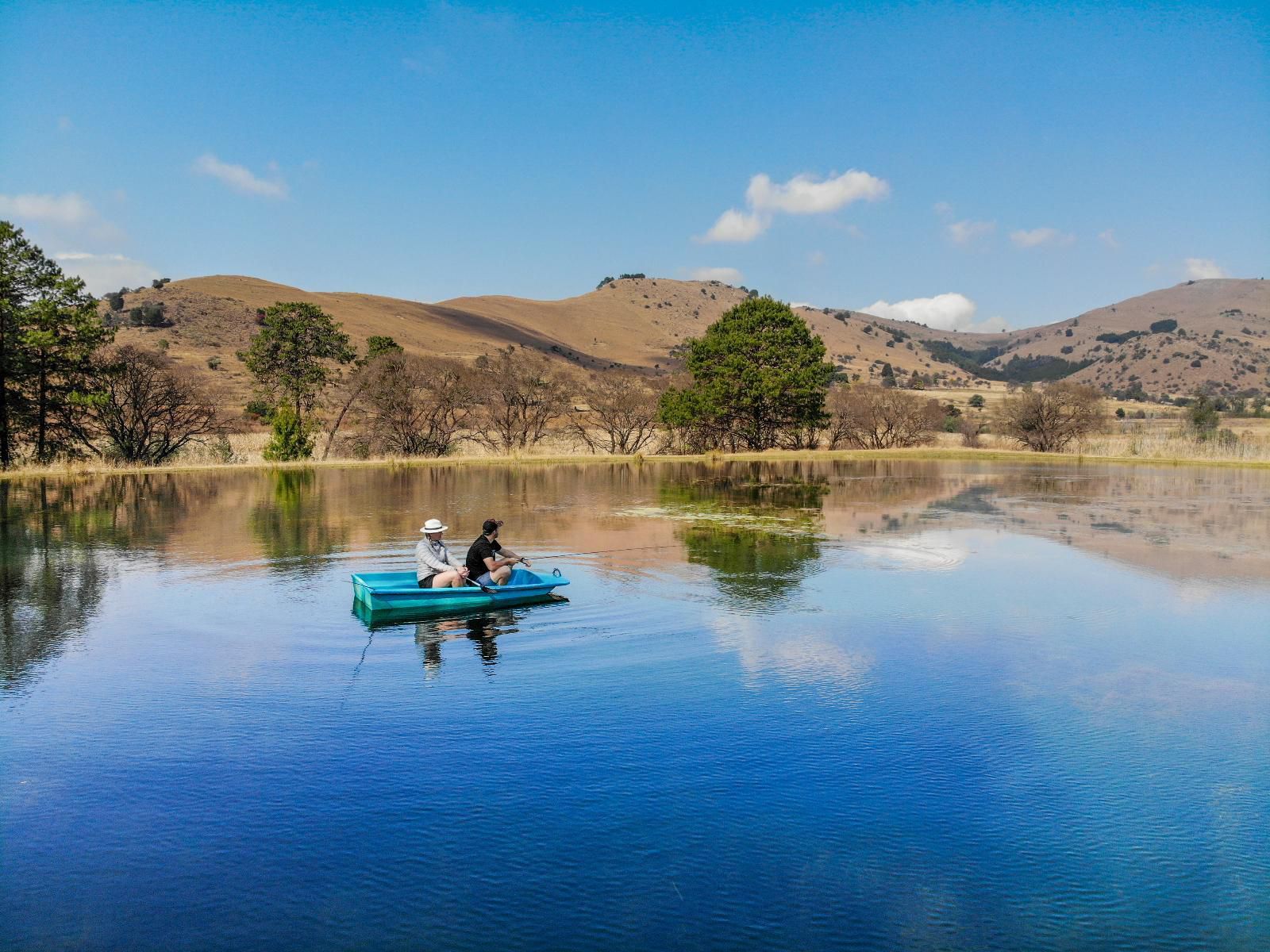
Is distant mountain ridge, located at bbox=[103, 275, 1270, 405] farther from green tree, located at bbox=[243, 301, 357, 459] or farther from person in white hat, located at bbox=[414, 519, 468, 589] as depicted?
person in white hat, located at bbox=[414, 519, 468, 589]

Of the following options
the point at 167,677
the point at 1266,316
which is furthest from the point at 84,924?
the point at 1266,316

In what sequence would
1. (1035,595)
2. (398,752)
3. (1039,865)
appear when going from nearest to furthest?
(1039,865)
(398,752)
(1035,595)

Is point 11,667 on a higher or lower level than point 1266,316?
lower

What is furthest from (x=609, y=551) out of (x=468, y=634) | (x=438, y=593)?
(x=468, y=634)

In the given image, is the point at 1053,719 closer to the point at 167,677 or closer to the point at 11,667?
the point at 167,677

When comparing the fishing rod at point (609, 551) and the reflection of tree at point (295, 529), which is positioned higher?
the reflection of tree at point (295, 529)

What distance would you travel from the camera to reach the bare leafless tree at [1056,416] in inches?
1802

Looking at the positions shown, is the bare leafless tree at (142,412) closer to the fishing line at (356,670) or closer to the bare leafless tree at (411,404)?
the bare leafless tree at (411,404)

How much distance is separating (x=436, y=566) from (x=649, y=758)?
19.4ft

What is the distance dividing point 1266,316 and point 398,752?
177 meters

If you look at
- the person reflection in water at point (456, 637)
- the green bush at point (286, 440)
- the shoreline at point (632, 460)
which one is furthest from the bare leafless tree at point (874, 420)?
the person reflection in water at point (456, 637)

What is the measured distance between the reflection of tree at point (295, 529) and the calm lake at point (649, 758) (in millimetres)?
469

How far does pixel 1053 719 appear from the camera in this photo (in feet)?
25.9

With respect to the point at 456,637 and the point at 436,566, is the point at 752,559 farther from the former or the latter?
the point at 456,637
